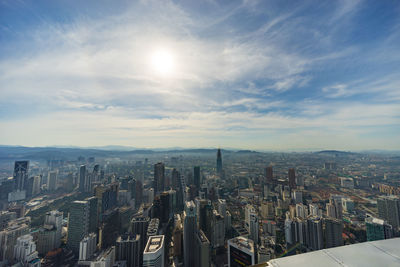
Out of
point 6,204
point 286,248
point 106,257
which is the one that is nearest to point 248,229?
point 286,248

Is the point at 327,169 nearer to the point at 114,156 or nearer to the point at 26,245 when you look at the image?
the point at 26,245

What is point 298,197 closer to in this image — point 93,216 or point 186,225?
point 186,225

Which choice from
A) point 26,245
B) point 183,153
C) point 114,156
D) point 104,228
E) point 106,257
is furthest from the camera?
point 183,153

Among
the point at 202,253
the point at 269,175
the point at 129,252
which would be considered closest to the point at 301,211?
the point at 269,175

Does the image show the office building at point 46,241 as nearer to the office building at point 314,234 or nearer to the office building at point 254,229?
the office building at point 254,229

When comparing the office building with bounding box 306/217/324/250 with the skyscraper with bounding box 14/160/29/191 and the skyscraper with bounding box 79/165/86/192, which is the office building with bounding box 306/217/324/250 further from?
the skyscraper with bounding box 14/160/29/191

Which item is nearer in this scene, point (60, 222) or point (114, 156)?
point (60, 222)

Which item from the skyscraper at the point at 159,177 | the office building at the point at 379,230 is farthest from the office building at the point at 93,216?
the office building at the point at 379,230
